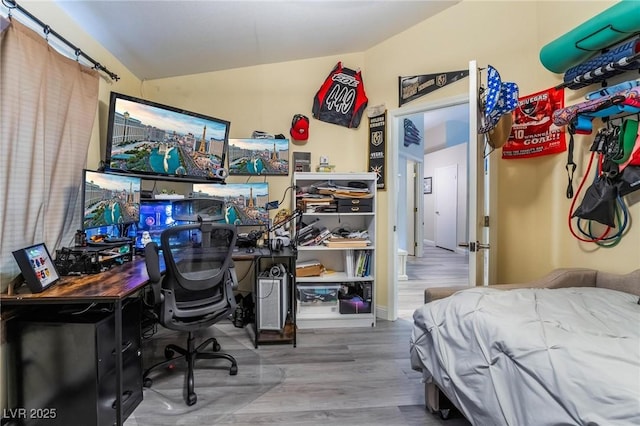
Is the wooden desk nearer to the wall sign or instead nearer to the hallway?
the wall sign

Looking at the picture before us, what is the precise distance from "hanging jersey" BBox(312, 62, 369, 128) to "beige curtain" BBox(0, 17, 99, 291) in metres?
2.01

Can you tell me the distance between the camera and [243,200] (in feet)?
9.70

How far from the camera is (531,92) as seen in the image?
86.4 inches

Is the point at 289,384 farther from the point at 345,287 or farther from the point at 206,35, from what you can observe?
the point at 206,35

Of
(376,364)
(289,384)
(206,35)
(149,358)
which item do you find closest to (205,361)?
(149,358)

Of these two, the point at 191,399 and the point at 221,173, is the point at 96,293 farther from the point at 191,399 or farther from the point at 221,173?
the point at 221,173

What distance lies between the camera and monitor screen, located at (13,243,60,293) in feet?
4.56

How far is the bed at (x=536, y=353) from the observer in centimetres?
85

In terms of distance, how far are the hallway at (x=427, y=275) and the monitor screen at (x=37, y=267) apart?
2936 millimetres

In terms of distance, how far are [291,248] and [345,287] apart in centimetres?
74

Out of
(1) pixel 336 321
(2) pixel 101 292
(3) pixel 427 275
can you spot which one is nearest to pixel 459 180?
(3) pixel 427 275

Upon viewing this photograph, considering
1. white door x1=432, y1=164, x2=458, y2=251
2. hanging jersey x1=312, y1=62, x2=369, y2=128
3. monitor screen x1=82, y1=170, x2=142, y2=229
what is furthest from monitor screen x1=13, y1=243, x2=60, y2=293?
white door x1=432, y1=164, x2=458, y2=251

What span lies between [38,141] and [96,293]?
95 centimetres

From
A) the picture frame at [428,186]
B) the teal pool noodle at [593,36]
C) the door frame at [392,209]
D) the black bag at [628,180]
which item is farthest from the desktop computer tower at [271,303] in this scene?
the picture frame at [428,186]
